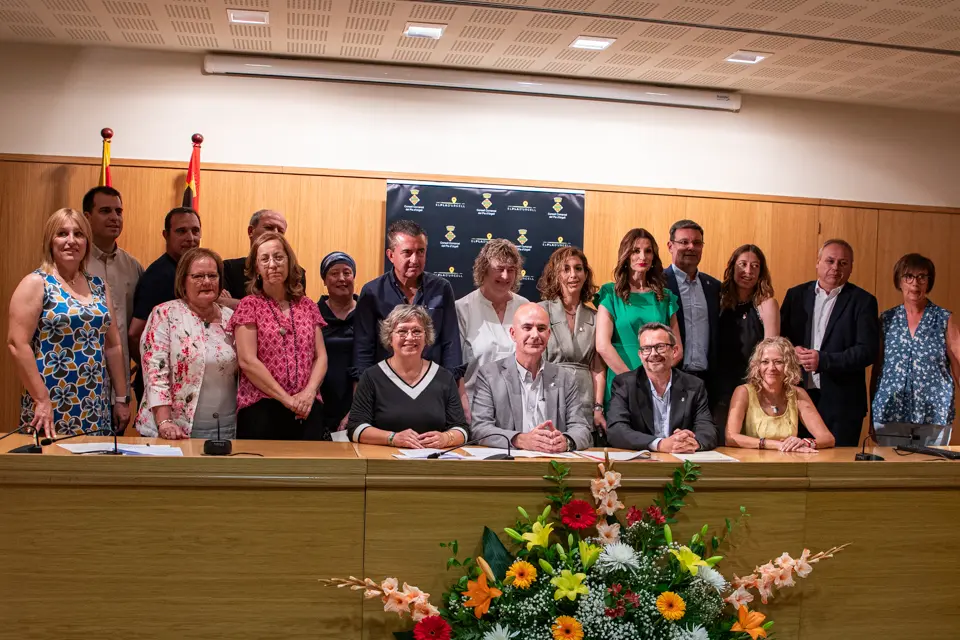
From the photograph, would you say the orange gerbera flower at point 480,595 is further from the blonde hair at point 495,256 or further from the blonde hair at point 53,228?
the blonde hair at point 53,228

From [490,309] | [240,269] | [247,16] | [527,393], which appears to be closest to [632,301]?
[490,309]

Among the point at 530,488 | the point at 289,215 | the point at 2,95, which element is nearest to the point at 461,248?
the point at 289,215

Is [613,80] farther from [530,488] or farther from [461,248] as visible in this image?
[530,488]

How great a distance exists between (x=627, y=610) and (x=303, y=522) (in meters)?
0.97

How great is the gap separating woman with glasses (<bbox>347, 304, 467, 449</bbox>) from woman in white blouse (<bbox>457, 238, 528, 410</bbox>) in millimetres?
622

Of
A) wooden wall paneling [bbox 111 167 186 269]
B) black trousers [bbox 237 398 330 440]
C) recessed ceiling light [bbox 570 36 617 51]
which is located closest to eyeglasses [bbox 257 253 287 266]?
black trousers [bbox 237 398 330 440]

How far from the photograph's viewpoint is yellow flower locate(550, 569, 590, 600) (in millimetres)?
2605

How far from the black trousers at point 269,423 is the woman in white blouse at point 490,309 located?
0.80 meters

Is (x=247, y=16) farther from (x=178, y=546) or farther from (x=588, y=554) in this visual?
(x=588, y=554)

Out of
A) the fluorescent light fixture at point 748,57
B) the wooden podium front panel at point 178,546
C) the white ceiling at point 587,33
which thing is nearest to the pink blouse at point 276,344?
the wooden podium front panel at point 178,546

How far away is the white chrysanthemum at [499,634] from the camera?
2.58 m

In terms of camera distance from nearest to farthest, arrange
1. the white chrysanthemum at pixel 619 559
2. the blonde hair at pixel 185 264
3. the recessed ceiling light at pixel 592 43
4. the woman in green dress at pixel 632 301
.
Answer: the white chrysanthemum at pixel 619 559 < the blonde hair at pixel 185 264 < the woman in green dress at pixel 632 301 < the recessed ceiling light at pixel 592 43

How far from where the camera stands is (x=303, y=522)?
2.75 meters

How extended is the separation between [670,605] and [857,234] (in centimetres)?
512
